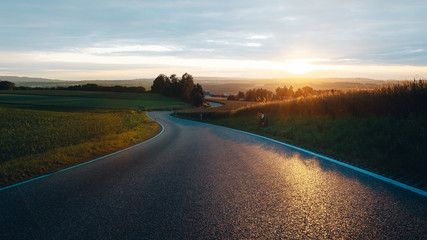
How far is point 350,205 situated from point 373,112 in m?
8.22

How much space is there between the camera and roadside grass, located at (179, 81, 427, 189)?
5.89 metres

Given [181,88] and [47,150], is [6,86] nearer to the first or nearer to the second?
[181,88]

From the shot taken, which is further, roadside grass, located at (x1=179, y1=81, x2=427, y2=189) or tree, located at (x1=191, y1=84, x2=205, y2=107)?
tree, located at (x1=191, y1=84, x2=205, y2=107)

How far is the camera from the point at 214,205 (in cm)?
383

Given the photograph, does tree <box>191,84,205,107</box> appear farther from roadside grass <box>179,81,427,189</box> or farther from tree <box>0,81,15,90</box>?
roadside grass <box>179,81,427,189</box>

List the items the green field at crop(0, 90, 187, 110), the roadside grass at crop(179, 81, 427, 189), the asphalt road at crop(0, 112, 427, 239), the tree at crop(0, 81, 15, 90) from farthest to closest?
1. the tree at crop(0, 81, 15, 90)
2. the green field at crop(0, 90, 187, 110)
3. the roadside grass at crop(179, 81, 427, 189)
4. the asphalt road at crop(0, 112, 427, 239)

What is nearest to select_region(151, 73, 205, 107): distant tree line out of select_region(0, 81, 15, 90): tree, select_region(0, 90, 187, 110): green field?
select_region(0, 90, 187, 110): green field

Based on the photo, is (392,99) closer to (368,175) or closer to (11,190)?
(368,175)

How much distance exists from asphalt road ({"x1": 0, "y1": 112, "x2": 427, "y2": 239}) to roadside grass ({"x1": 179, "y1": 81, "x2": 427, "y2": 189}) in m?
1.30

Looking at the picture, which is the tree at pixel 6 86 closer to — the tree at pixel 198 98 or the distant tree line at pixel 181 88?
the distant tree line at pixel 181 88

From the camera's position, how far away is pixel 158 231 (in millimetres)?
3100

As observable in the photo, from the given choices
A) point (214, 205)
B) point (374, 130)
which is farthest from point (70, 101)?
point (214, 205)

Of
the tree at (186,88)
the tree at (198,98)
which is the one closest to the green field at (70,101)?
the tree at (198,98)

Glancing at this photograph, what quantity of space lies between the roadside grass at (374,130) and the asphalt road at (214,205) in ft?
4.28
